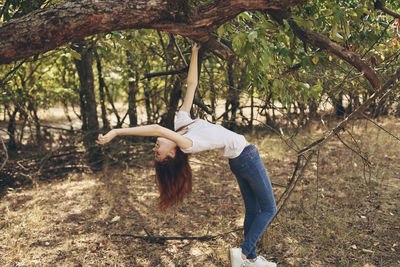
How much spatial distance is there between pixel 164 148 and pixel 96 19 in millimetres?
1076

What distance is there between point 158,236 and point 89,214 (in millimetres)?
1274

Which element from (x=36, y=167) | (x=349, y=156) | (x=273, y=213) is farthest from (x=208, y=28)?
(x=349, y=156)

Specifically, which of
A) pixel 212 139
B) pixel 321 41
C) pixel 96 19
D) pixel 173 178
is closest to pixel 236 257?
pixel 173 178

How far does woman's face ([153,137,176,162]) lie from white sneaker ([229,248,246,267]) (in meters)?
1.30

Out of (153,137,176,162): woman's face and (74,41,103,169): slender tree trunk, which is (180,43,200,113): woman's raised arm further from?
(74,41,103,169): slender tree trunk

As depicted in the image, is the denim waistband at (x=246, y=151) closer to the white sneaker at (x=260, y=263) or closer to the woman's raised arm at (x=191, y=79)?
the woman's raised arm at (x=191, y=79)

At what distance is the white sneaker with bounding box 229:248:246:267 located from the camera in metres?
3.21

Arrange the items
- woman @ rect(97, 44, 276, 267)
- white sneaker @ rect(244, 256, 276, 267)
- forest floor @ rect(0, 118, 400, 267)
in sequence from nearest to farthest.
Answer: woman @ rect(97, 44, 276, 267) < white sneaker @ rect(244, 256, 276, 267) < forest floor @ rect(0, 118, 400, 267)

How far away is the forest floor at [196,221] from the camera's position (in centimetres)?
360

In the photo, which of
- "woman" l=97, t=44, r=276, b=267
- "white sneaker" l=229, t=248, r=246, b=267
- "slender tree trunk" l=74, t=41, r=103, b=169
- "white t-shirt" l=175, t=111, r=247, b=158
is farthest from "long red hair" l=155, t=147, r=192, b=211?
"slender tree trunk" l=74, t=41, r=103, b=169

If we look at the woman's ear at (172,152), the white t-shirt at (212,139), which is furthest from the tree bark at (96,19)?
the woman's ear at (172,152)

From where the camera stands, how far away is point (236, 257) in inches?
130

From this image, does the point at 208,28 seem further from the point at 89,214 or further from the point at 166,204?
the point at 89,214

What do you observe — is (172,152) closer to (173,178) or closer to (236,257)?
(173,178)
